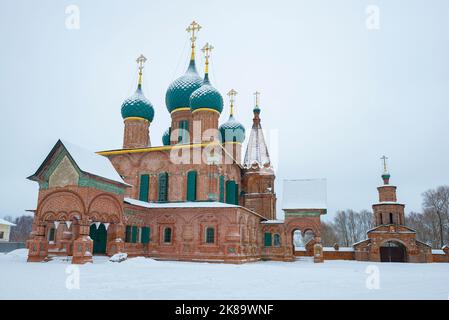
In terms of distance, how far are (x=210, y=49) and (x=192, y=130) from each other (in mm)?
5970

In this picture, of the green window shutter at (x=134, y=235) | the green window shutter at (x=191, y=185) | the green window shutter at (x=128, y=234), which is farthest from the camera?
the green window shutter at (x=191, y=185)

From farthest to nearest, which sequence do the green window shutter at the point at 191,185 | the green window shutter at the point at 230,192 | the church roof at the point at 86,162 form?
the green window shutter at the point at 230,192
the green window shutter at the point at 191,185
the church roof at the point at 86,162

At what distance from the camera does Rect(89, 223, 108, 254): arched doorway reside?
1978 cm

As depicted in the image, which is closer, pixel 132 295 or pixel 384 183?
pixel 132 295

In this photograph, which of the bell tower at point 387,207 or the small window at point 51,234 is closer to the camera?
the small window at point 51,234

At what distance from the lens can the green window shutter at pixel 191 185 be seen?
2200cm

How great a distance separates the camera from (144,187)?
75.6ft

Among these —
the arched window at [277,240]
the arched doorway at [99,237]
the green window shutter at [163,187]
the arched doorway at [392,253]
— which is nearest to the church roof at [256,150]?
the arched window at [277,240]

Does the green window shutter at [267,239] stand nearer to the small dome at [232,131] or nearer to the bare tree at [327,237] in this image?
the small dome at [232,131]

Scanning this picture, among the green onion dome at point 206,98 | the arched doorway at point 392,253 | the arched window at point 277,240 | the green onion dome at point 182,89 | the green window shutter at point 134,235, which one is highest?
the green onion dome at point 182,89

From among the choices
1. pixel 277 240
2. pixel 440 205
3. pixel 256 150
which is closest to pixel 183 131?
pixel 256 150

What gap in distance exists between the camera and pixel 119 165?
23891mm
